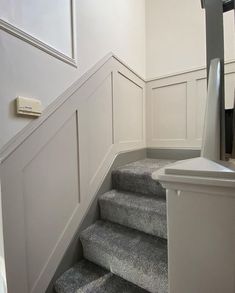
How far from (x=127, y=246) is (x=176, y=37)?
237cm

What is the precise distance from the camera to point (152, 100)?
99.0 inches

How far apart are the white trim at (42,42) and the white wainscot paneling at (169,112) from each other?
1415 mm

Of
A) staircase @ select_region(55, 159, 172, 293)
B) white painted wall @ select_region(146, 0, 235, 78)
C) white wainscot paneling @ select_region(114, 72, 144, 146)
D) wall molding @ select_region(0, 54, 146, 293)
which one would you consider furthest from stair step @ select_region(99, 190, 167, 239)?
white painted wall @ select_region(146, 0, 235, 78)

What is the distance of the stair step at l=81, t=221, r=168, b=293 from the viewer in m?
0.99

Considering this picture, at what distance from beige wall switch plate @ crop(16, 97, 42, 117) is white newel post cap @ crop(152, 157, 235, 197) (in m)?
0.77

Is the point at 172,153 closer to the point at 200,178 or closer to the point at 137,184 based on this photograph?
the point at 137,184

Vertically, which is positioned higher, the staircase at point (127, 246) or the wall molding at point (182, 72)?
the wall molding at point (182, 72)

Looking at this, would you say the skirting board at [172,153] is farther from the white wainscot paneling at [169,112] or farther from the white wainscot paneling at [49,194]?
the white wainscot paneling at [49,194]

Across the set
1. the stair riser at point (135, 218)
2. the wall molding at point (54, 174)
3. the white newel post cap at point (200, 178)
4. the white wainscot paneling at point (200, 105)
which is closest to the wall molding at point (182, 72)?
the white wainscot paneling at point (200, 105)

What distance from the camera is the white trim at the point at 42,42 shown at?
3.01ft

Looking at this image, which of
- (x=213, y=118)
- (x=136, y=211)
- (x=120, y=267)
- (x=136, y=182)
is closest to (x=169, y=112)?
(x=136, y=182)

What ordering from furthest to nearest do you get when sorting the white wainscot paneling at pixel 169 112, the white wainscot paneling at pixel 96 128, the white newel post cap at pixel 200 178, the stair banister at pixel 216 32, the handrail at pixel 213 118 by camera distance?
the white wainscot paneling at pixel 169 112 < the white wainscot paneling at pixel 96 128 < the stair banister at pixel 216 32 < the handrail at pixel 213 118 < the white newel post cap at pixel 200 178

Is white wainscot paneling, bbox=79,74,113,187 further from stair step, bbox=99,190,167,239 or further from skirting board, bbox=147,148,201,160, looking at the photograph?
skirting board, bbox=147,148,201,160

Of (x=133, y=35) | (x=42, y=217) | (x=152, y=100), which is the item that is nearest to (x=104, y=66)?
(x=133, y=35)
